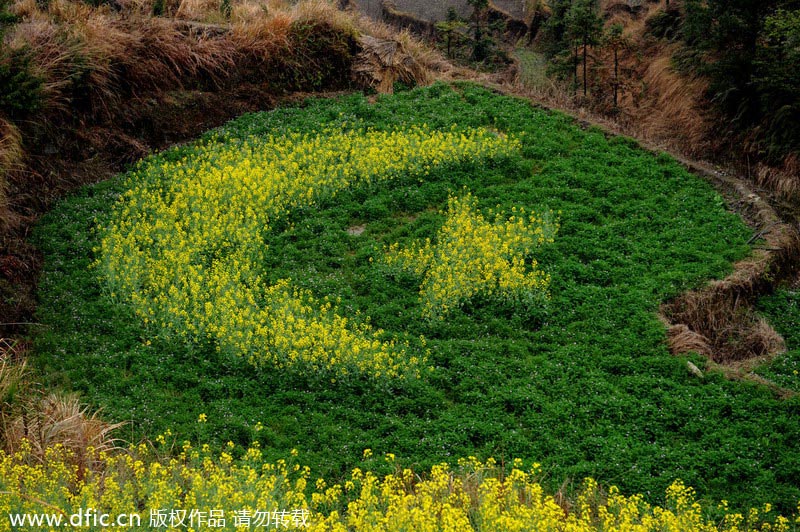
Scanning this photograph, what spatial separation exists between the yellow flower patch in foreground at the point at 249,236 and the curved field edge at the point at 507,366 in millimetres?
310

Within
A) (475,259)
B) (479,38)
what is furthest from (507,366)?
(479,38)

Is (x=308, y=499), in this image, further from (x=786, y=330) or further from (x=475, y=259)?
(x=786, y=330)

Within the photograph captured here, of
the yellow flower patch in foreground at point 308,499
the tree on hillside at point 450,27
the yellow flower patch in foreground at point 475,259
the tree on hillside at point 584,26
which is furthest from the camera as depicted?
the tree on hillside at point 450,27

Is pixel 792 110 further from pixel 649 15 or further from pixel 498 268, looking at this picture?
pixel 649 15

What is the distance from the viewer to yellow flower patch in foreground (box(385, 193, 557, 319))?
408 inches

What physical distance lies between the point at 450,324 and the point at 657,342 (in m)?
2.63

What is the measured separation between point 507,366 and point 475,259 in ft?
7.19

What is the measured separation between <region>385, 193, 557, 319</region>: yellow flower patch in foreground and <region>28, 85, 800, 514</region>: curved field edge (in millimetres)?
265

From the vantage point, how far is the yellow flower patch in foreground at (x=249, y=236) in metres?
9.38

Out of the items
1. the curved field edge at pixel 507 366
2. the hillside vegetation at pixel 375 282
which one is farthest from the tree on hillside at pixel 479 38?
the curved field edge at pixel 507 366

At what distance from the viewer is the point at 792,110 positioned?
13438mm

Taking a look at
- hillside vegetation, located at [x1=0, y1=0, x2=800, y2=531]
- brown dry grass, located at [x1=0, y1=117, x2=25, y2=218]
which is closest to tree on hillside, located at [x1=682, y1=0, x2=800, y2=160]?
hillside vegetation, located at [x1=0, y1=0, x2=800, y2=531]

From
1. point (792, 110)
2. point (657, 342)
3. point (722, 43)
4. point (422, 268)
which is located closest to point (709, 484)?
point (657, 342)

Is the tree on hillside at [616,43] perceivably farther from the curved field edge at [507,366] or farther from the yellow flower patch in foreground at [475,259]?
the yellow flower patch in foreground at [475,259]
